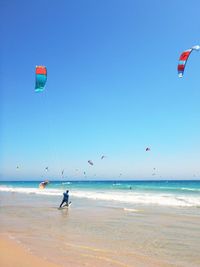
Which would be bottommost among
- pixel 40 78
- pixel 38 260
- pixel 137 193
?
pixel 137 193

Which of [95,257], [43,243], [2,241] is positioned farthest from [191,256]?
[2,241]

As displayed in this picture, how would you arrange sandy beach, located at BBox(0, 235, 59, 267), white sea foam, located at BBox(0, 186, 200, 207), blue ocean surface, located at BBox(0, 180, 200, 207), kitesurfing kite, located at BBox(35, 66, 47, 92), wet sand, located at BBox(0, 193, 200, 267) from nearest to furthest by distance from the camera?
sandy beach, located at BBox(0, 235, 59, 267)
wet sand, located at BBox(0, 193, 200, 267)
kitesurfing kite, located at BBox(35, 66, 47, 92)
white sea foam, located at BBox(0, 186, 200, 207)
blue ocean surface, located at BBox(0, 180, 200, 207)

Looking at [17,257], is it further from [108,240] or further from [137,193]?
[137,193]

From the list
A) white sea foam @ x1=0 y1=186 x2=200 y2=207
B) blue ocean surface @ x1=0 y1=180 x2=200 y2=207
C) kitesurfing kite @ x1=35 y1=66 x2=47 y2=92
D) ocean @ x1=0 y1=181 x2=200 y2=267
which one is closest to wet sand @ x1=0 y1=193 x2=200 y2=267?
ocean @ x1=0 y1=181 x2=200 y2=267

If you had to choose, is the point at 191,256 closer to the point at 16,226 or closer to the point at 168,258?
the point at 168,258

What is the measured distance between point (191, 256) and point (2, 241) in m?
4.77

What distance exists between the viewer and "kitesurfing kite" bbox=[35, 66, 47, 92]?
14.5m

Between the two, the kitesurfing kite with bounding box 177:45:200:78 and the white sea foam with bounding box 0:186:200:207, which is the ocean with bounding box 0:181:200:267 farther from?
the white sea foam with bounding box 0:186:200:207

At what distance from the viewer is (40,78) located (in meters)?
14.7

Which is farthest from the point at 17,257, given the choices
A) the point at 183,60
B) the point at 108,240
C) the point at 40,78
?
the point at 183,60

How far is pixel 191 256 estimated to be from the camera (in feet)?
27.4

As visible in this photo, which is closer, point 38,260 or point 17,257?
point 38,260

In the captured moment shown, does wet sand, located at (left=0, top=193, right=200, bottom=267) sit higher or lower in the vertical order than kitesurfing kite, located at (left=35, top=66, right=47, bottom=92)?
lower

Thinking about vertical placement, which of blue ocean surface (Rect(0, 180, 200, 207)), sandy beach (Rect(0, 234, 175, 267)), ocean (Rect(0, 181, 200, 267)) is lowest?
blue ocean surface (Rect(0, 180, 200, 207))
